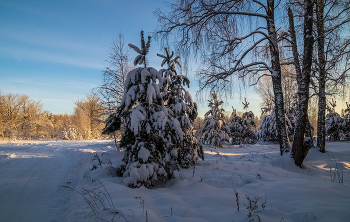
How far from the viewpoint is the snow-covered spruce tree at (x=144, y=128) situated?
11.5ft

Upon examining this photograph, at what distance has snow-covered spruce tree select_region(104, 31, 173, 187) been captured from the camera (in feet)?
11.5

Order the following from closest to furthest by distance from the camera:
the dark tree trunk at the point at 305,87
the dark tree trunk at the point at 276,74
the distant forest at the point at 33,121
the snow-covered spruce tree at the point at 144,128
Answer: the snow-covered spruce tree at the point at 144,128 → the dark tree trunk at the point at 305,87 → the dark tree trunk at the point at 276,74 → the distant forest at the point at 33,121

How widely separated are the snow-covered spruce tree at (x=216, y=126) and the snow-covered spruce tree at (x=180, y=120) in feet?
21.8

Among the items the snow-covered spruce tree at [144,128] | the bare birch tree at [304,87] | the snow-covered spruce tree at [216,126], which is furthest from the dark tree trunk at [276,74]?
the snow-covered spruce tree at [216,126]

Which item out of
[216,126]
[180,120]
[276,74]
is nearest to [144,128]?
[180,120]

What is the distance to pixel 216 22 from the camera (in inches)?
189

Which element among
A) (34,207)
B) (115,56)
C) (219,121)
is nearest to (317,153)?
(219,121)

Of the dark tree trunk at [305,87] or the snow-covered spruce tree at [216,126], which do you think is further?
the snow-covered spruce tree at [216,126]

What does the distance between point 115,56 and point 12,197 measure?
886 cm

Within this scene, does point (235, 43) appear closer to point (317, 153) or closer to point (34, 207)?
point (317, 153)

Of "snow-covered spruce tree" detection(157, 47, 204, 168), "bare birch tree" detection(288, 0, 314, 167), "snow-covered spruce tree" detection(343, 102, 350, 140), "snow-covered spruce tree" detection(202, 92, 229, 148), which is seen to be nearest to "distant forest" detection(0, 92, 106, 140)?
"snow-covered spruce tree" detection(202, 92, 229, 148)

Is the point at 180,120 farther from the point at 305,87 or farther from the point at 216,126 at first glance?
the point at 216,126

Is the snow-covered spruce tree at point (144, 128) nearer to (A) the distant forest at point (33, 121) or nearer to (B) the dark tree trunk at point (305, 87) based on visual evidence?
(B) the dark tree trunk at point (305, 87)

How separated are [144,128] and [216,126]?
28.8ft
